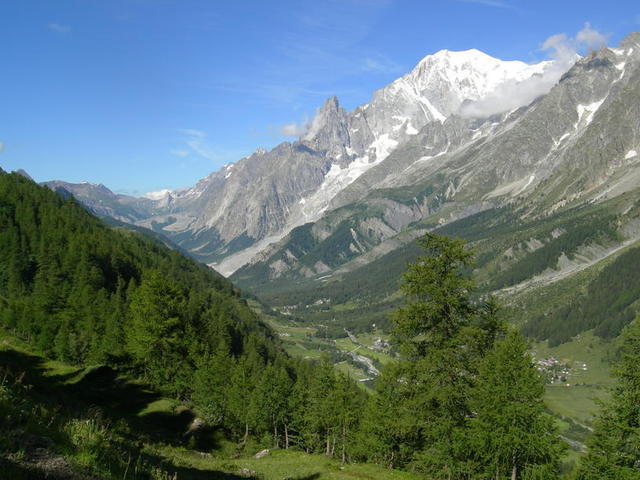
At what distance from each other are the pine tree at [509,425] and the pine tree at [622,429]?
3.91 meters

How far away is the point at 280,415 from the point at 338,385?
10.1 metres

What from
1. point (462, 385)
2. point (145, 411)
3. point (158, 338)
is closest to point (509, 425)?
point (462, 385)

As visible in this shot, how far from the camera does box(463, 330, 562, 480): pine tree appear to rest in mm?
26016

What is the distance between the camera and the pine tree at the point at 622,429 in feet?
89.9

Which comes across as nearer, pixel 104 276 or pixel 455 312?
pixel 455 312

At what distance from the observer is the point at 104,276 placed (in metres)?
96.8

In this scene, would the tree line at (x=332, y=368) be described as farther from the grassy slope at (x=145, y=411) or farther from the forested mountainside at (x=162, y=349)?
the grassy slope at (x=145, y=411)

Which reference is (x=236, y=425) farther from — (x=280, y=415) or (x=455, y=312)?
(x=455, y=312)

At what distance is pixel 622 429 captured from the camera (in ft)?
90.5

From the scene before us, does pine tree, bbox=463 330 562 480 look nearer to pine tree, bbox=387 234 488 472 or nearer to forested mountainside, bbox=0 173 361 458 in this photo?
pine tree, bbox=387 234 488 472

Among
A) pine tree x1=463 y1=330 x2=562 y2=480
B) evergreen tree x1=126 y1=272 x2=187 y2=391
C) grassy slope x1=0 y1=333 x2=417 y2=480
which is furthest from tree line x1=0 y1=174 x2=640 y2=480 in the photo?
grassy slope x1=0 y1=333 x2=417 y2=480

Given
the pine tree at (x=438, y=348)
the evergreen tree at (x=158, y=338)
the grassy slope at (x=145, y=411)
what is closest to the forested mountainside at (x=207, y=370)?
the pine tree at (x=438, y=348)

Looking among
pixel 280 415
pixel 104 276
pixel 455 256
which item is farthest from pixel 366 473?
pixel 104 276

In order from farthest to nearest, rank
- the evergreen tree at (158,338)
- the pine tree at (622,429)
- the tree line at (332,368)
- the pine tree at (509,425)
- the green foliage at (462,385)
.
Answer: the evergreen tree at (158,338) < the pine tree at (622,429) < the tree line at (332,368) < the green foliage at (462,385) < the pine tree at (509,425)
